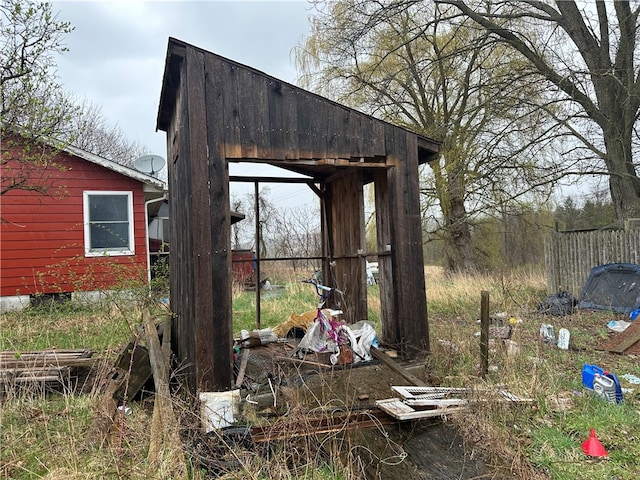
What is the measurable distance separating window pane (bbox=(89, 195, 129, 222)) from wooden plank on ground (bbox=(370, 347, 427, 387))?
912 cm

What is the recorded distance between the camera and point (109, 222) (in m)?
12.0

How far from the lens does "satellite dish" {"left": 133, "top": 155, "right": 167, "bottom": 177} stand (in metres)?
14.3

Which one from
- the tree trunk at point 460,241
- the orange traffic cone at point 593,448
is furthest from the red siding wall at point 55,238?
the tree trunk at point 460,241

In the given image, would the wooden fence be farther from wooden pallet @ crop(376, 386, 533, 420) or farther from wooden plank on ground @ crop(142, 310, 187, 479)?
wooden plank on ground @ crop(142, 310, 187, 479)

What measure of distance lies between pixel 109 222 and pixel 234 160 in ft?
28.0

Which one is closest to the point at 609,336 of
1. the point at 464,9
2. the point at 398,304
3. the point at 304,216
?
the point at 398,304

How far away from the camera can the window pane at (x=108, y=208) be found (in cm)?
1187

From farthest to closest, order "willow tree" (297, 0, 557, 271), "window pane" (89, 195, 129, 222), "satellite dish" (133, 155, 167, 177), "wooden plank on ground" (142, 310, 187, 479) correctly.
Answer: "satellite dish" (133, 155, 167, 177) → "willow tree" (297, 0, 557, 271) → "window pane" (89, 195, 129, 222) → "wooden plank on ground" (142, 310, 187, 479)

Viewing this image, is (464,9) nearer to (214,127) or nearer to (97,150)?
(214,127)

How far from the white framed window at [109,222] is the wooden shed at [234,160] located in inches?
238

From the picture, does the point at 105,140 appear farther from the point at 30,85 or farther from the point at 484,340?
the point at 484,340

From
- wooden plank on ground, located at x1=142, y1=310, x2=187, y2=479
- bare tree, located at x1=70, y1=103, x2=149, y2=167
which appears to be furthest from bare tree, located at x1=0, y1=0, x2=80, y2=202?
bare tree, located at x1=70, y1=103, x2=149, y2=167

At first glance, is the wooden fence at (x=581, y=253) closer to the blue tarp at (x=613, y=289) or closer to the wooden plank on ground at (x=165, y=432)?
the blue tarp at (x=613, y=289)

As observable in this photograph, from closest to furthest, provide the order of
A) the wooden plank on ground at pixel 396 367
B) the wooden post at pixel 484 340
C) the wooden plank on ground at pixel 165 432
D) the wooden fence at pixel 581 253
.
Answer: the wooden plank on ground at pixel 165 432 < the wooden plank on ground at pixel 396 367 < the wooden post at pixel 484 340 < the wooden fence at pixel 581 253
